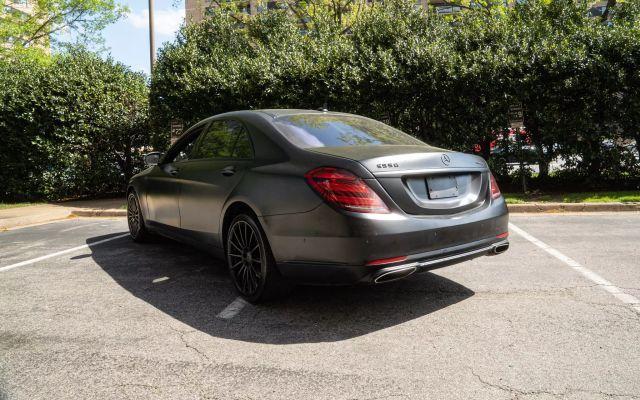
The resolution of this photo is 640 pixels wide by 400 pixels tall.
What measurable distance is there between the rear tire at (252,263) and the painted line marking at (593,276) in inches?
102

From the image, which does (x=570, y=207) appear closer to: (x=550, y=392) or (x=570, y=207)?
A: (x=570, y=207)

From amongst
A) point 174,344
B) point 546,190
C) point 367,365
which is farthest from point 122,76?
point 367,365

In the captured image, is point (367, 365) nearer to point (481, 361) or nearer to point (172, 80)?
point (481, 361)

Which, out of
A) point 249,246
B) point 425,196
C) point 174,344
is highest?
point 425,196

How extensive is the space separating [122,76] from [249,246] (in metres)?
11.2

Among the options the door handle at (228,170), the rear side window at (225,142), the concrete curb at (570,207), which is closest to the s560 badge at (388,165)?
the rear side window at (225,142)

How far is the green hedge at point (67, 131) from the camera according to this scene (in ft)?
40.3

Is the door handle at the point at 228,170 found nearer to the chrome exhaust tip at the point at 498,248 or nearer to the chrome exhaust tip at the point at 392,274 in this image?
the chrome exhaust tip at the point at 392,274

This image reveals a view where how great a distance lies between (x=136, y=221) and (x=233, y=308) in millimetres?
3211

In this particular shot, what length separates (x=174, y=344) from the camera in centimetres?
325

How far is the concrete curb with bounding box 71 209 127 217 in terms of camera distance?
10102mm

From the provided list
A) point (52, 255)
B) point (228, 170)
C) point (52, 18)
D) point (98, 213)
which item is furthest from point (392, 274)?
point (52, 18)

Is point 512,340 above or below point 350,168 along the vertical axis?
below

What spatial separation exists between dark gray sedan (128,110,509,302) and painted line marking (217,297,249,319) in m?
0.08
